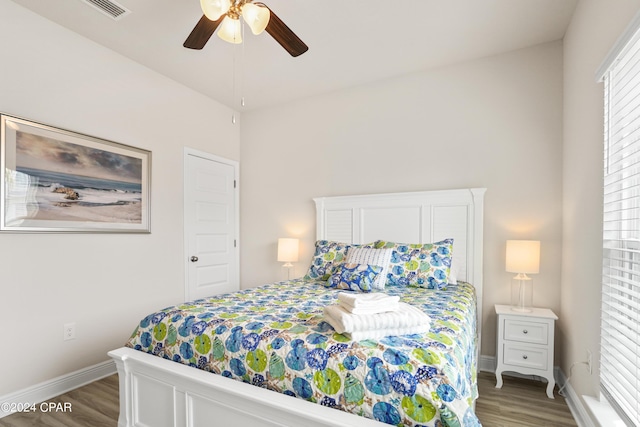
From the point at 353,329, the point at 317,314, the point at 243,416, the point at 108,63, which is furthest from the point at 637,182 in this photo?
the point at 108,63

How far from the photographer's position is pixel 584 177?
2.07m

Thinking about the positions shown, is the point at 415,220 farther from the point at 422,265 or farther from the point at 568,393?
the point at 568,393

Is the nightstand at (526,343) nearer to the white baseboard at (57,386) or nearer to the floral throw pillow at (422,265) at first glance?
the floral throw pillow at (422,265)

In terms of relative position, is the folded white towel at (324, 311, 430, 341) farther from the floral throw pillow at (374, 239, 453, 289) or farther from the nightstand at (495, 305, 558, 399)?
the nightstand at (495, 305, 558, 399)

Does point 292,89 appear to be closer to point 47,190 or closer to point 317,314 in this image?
point 47,190

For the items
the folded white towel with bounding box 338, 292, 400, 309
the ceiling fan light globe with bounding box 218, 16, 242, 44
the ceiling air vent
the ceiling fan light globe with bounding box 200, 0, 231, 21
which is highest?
the ceiling air vent

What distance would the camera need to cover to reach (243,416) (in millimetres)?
1447

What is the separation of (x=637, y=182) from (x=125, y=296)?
11.7ft

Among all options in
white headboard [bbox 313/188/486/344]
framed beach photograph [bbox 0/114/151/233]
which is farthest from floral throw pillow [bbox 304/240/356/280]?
framed beach photograph [bbox 0/114/151/233]

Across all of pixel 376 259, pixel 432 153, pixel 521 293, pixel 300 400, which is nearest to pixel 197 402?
pixel 300 400

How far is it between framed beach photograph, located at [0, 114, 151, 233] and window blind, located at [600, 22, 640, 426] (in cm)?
342

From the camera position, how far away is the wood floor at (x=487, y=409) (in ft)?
6.68

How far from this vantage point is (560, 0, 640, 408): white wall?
70.2 inches

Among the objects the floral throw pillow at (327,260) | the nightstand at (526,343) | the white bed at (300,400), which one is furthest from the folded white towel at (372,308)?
the nightstand at (526,343)
